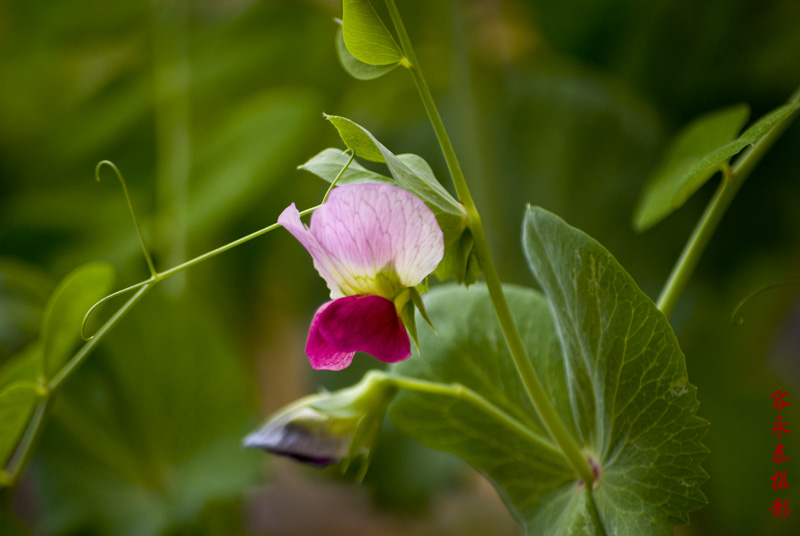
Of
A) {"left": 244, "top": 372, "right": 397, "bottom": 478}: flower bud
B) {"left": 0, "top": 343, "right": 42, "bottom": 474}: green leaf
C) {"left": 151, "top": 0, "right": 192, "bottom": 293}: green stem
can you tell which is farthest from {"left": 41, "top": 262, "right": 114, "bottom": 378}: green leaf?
{"left": 151, "top": 0, "right": 192, "bottom": 293}: green stem

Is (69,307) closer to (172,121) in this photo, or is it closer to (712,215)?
(712,215)

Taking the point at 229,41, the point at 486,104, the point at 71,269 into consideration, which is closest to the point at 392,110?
the point at 486,104

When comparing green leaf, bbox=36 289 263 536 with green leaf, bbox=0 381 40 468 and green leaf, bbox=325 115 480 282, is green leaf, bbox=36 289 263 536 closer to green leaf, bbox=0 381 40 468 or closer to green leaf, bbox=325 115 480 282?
green leaf, bbox=0 381 40 468

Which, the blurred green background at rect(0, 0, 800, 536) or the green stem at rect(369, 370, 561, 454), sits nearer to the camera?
the green stem at rect(369, 370, 561, 454)

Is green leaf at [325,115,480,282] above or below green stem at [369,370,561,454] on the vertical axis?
above

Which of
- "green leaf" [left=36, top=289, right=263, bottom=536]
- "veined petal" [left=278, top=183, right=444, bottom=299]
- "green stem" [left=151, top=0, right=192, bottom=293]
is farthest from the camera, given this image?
"green stem" [left=151, top=0, right=192, bottom=293]

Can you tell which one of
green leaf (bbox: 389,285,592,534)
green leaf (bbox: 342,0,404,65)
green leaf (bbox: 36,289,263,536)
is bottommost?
green leaf (bbox: 36,289,263,536)

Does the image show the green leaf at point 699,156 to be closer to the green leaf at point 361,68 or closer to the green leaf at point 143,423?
the green leaf at point 361,68
